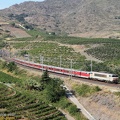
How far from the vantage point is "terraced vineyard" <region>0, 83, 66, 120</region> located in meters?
64.9

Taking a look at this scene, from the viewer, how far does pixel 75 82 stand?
281 ft

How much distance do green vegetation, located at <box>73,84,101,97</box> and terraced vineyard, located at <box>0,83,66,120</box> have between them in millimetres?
8890

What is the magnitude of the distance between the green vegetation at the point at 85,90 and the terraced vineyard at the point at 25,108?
350 inches

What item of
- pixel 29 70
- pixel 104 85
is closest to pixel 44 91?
pixel 104 85

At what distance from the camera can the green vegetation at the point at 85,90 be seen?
246 ft

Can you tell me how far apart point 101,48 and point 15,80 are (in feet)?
224

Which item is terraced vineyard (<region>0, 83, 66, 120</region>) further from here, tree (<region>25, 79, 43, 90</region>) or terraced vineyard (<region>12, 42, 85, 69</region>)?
terraced vineyard (<region>12, 42, 85, 69</region>)

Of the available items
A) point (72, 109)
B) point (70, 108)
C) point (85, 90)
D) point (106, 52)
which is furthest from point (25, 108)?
point (106, 52)

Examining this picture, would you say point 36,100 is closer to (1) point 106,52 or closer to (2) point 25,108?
(2) point 25,108

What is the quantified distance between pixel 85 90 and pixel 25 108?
51.7 ft

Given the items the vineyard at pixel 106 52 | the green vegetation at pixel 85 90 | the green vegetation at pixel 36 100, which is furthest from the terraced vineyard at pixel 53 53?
the green vegetation at pixel 85 90

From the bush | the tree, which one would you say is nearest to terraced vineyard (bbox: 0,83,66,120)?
the bush

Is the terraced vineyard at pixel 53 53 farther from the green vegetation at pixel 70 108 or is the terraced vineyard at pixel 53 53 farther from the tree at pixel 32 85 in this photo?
the green vegetation at pixel 70 108

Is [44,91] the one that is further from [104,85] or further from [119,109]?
[119,109]
